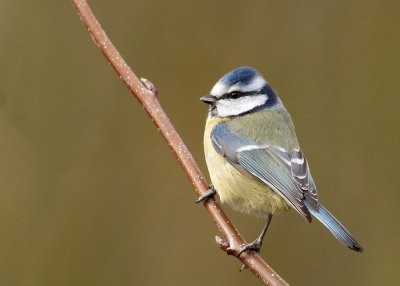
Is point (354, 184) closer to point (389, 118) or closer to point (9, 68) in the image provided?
point (389, 118)

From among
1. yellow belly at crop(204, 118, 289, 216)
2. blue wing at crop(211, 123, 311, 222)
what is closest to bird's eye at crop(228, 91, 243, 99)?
blue wing at crop(211, 123, 311, 222)

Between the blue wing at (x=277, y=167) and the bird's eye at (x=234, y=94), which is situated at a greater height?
the bird's eye at (x=234, y=94)

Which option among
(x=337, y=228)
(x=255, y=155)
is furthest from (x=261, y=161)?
(x=337, y=228)

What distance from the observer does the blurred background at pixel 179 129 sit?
457cm

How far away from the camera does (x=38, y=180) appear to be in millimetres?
4637

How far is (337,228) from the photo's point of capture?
2639mm

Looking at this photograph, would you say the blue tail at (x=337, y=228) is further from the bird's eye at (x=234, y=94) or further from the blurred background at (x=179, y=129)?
the blurred background at (x=179, y=129)

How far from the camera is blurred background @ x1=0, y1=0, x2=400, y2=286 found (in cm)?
457

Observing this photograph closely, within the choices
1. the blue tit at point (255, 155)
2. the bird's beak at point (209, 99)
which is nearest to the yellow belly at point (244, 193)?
the blue tit at point (255, 155)

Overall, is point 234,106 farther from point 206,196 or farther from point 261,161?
point 206,196

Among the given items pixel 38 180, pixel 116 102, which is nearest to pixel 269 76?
pixel 116 102

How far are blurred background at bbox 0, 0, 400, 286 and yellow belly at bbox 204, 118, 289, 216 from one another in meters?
1.53

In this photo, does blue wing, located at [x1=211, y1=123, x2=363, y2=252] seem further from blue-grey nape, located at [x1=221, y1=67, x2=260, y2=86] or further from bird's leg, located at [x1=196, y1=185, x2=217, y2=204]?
bird's leg, located at [x1=196, y1=185, x2=217, y2=204]

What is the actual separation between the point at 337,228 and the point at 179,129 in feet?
7.40
